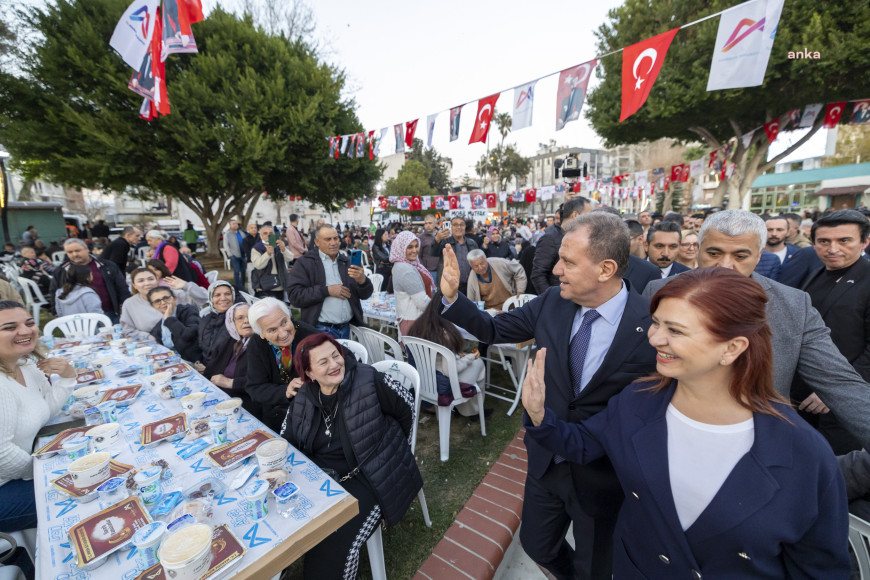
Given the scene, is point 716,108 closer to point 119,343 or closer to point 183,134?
point 119,343

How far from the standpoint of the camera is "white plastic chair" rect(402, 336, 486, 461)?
10.4 feet

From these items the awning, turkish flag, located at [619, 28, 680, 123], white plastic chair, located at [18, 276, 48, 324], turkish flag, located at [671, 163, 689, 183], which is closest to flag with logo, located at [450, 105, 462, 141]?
turkish flag, located at [619, 28, 680, 123]

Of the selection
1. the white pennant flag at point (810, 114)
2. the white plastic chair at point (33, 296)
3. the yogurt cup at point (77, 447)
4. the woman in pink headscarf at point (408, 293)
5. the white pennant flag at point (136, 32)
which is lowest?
the white plastic chair at point (33, 296)

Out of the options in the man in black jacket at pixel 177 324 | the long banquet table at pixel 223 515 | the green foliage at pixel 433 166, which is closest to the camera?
the long banquet table at pixel 223 515

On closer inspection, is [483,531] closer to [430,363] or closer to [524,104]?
[430,363]


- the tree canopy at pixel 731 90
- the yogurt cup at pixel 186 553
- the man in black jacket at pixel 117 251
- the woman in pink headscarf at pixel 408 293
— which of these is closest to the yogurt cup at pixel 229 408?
the yogurt cup at pixel 186 553

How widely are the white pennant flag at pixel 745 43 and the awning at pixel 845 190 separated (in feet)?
110

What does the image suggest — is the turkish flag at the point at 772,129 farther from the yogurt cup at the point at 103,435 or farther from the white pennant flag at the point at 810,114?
the yogurt cup at the point at 103,435

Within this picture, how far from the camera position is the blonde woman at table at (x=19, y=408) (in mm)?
1989

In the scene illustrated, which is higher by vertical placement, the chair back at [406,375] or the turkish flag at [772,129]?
the turkish flag at [772,129]

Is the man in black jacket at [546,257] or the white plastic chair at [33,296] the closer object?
the man in black jacket at [546,257]

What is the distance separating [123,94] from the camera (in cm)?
1193

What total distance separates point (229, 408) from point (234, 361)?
1.10 meters

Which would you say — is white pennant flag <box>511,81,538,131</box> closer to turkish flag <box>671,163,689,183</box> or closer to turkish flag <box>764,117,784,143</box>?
turkish flag <box>764,117,784,143</box>
